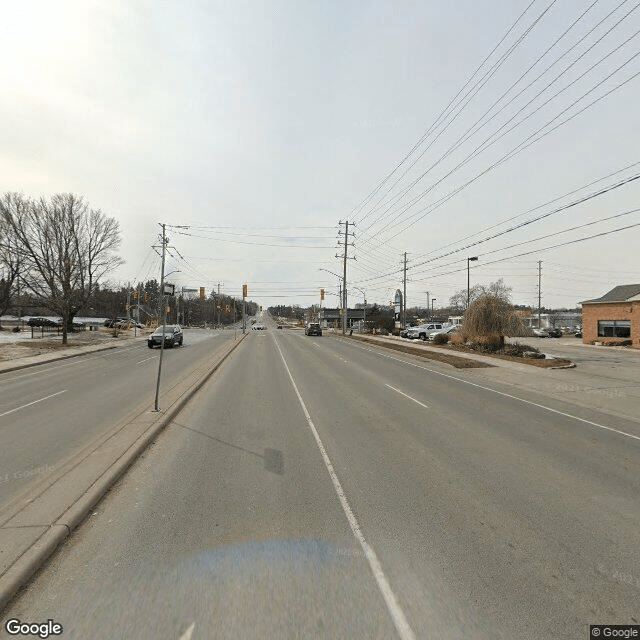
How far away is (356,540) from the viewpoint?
169 inches

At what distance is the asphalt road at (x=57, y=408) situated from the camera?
269 inches

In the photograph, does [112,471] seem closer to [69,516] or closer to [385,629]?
Result: [69,516]

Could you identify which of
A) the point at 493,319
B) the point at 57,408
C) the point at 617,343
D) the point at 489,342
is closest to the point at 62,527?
the point at 57,408

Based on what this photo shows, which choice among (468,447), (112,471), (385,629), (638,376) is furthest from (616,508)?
(638,376)

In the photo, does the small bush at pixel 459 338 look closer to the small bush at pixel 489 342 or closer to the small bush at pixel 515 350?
the small bush at pixel 489 342

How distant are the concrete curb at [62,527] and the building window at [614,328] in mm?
45314

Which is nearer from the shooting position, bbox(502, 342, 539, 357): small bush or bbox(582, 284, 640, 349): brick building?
bbox(502, 342, 539, 357): small bush

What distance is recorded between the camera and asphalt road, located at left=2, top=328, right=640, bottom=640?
3.18m

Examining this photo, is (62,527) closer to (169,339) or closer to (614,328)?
(169,339)

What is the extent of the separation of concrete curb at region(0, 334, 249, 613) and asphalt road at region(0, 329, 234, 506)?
1087mm

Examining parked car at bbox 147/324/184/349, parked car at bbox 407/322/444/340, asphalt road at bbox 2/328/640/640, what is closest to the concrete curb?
asphalt road at bbox 2/328/640/640

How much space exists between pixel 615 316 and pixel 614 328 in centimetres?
122

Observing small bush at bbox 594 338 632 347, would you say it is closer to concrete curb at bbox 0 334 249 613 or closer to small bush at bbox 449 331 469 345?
small bush at bbox 449 331 469 345

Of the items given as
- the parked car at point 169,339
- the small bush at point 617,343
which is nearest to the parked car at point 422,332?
the small bush at point 617,343
